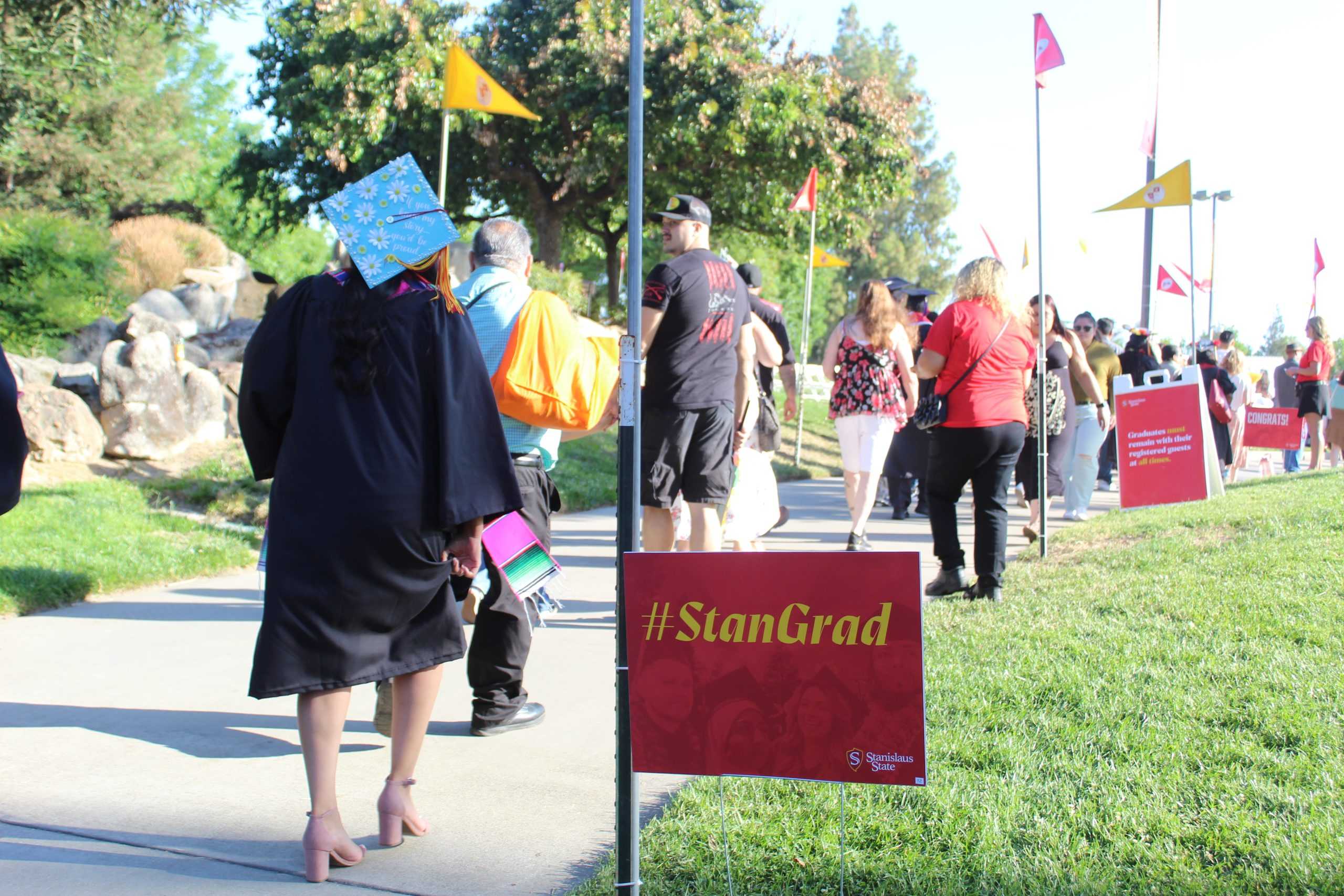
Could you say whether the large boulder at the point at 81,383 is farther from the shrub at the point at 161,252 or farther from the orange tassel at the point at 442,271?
the orange tassel at the point at 442,271

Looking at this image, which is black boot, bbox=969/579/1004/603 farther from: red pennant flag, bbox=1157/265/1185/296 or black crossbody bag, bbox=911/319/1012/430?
red pennant flag, bbox=1157/265/1185/296

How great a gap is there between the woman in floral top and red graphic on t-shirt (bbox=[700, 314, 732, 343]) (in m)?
2.23

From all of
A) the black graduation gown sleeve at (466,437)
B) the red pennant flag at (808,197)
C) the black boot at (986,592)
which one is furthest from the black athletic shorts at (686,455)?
the red pennant flag at (808,197)

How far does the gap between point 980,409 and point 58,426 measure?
714 centimetres

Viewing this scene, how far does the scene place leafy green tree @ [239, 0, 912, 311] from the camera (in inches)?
773

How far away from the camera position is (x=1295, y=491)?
9750mm

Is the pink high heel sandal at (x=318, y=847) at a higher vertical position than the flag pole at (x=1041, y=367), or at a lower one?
lower

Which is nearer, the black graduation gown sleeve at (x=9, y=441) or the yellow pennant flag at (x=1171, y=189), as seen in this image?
the black graduation gown sleeve at (x=9, y=441)

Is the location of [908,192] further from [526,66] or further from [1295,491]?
[1295,491]

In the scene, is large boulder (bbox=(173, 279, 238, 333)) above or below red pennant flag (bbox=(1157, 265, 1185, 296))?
below

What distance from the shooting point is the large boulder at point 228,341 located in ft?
43.0

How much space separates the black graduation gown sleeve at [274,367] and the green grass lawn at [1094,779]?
151 cm

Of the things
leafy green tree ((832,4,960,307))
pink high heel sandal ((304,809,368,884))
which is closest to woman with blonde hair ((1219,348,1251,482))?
pink high heel sandal ((304,809,368,884))

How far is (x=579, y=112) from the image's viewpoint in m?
20.8
